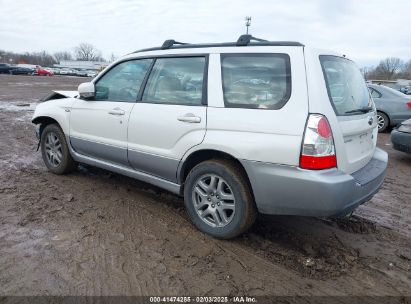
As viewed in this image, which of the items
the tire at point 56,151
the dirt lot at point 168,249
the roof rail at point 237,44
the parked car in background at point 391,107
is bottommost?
the dirt lot at point 168,249

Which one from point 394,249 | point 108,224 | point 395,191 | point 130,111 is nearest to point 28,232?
point 108,224

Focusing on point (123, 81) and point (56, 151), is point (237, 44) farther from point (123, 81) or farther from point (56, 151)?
point (56, 151)

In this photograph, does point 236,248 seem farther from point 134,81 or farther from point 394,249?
point 134,81

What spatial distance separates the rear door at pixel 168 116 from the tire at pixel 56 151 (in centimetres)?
148

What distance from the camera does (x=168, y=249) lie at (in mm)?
3400

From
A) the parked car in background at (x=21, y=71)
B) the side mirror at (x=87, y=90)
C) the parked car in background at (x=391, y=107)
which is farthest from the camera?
the parked car in background at (x=21, y=71)

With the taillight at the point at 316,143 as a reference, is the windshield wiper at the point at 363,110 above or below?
above

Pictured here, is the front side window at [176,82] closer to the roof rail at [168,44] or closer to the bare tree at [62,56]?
the roof rail at [168,44]

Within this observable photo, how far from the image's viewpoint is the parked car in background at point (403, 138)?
713 cm

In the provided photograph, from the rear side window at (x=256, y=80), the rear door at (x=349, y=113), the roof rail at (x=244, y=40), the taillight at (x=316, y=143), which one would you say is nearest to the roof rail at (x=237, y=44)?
the roof rail at (x=244, y=40)

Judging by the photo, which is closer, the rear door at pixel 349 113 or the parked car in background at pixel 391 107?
the rear door at pixel 349 113

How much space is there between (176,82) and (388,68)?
85001 millimetres

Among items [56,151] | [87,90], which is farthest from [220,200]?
[56,151]

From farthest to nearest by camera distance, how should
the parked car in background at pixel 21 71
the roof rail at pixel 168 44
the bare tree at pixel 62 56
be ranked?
1. the bare tree at pixel 62 56
2. the parked car in background at pixel 21 71
3. the roof rail at pixel 168 44
